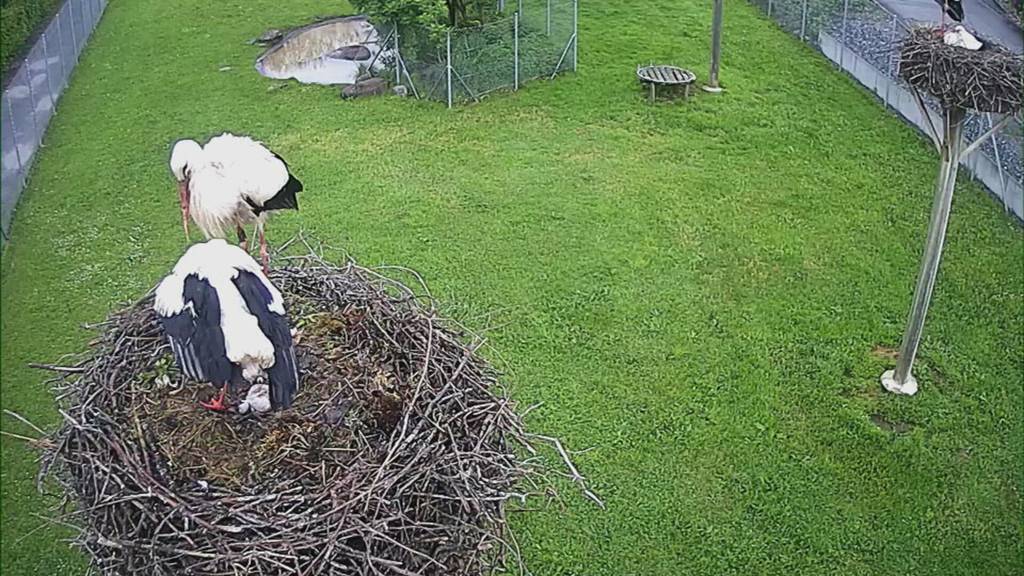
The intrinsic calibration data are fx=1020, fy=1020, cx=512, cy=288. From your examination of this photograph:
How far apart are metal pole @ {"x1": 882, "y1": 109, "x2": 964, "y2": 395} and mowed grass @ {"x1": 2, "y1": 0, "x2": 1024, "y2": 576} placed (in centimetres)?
20

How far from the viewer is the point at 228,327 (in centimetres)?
379

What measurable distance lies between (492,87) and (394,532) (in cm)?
931

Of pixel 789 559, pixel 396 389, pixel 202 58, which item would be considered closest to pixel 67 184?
pixel 202 58

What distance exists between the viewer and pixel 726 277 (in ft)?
27.7

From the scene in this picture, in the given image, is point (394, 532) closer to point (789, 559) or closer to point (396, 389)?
point (396, 389)

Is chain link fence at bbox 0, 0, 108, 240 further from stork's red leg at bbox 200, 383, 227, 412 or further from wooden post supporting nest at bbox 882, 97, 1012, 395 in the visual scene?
wooden post supporting nest at bbox 882, 97, 1012, 395

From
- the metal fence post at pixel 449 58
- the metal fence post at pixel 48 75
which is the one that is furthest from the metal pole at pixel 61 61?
the metal fence post at pixel 449 58

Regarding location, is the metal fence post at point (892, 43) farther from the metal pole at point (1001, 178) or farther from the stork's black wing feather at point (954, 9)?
the stork's black wing feather at point (954, 9)

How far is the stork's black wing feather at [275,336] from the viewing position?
12.6ft

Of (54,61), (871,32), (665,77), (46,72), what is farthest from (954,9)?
(54,61)

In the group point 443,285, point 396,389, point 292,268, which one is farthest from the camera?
point 443,285

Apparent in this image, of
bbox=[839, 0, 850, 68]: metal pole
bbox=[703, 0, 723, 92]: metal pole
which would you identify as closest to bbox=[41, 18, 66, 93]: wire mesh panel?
bbox=[703, 0, 723, 92]: metal pole

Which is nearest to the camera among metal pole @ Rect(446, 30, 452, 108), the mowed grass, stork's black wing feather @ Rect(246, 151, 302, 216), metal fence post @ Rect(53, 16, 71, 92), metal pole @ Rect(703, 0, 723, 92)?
stork's black wing feather @ Rect(246, 151, 302, 216)

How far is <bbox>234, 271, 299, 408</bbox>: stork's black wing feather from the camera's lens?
3850 millimetres
